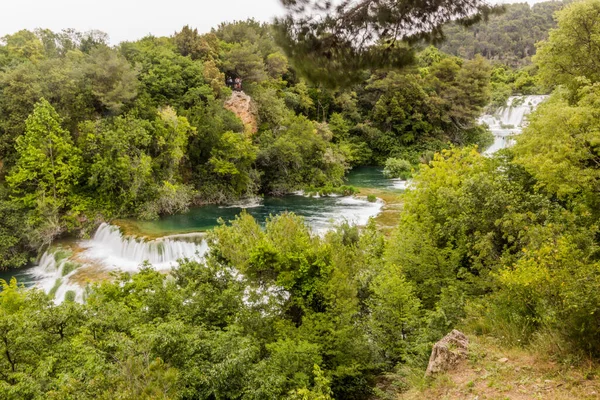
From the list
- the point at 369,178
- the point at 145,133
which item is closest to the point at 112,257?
the point at 145,133

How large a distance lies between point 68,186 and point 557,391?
21.4 meters

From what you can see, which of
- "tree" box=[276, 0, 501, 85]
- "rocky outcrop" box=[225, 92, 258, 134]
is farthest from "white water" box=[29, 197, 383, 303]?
"rocky outcrop" box=[225, 92, 258, 134]

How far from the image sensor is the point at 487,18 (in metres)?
5.07

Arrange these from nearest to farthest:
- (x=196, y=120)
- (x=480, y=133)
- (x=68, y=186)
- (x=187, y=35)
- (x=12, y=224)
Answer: (x=12, y=224), (x=68, y=186), (x=196, y=120), (x=187, y=35), (x=480, y=133)

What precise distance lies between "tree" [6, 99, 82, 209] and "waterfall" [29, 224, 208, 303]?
3252 mm

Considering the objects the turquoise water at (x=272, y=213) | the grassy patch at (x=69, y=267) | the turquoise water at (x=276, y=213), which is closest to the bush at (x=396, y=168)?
the turquoise water at (x=272, y=213)

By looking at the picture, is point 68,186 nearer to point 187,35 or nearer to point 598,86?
point 187,35

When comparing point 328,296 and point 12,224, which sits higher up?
point 12,224

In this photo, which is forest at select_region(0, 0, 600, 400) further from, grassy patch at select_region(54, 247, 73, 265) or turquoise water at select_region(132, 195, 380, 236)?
turquoise water at select_region(132, 195, 380, 236)

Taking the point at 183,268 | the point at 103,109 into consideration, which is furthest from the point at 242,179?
the point at 183,268

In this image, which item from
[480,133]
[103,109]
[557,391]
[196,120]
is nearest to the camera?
[557,391]

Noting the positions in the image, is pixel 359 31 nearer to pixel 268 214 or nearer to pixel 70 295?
pixel 70 295

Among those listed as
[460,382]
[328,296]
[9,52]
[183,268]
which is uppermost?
[9,52]

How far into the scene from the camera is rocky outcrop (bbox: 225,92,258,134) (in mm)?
27516
